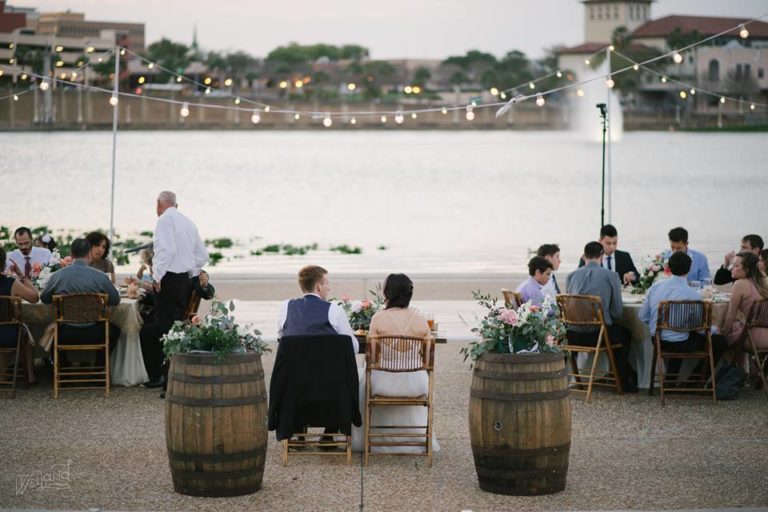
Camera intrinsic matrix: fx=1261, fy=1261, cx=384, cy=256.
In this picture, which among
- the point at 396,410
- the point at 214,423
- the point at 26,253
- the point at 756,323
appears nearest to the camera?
the point at 214,423

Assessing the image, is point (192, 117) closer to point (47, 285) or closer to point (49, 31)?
point (49, 31)

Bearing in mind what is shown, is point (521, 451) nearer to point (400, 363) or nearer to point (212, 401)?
point (400, 363)

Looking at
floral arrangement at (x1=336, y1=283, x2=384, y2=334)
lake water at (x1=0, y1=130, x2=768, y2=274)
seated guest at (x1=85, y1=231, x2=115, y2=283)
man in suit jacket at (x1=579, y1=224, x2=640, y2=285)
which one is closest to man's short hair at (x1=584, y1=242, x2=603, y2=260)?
man in suit jacket at (x1=579, y1=224, x2=640, y2=285)

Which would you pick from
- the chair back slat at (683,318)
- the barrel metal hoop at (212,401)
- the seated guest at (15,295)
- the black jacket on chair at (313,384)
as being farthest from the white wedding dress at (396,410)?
the seated guest at (15,295)

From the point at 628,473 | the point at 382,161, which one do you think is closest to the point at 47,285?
the point at 628,473

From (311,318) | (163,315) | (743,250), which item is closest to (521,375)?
(311,318)

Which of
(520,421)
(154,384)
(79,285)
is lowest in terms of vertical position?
(154,384)

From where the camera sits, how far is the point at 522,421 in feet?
21.7

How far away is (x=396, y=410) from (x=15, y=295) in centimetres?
346

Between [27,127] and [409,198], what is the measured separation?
9040cm

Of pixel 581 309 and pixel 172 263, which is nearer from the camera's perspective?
pixel 581 309

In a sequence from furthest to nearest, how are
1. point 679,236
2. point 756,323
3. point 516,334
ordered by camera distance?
point 679,236 → point 756,323 → point 516,334

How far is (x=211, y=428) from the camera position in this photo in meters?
6.55

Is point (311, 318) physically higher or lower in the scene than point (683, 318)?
higher
